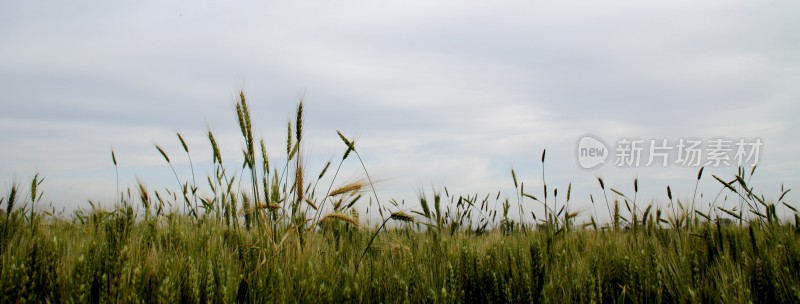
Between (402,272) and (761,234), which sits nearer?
(402,272)

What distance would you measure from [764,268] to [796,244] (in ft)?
1.84

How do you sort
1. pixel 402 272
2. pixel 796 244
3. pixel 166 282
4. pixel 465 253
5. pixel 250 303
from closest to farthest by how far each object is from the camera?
pixel 166 282, pixel 250 303, pixel 402 272, pixel 465 253, pixel 796 244

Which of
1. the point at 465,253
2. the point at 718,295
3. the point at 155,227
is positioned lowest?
the point at 718,295

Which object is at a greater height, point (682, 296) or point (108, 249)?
point (108, 249)

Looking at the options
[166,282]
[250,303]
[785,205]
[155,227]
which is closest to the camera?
[166,282]

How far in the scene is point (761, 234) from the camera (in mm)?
3398

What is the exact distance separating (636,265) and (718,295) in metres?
0.36

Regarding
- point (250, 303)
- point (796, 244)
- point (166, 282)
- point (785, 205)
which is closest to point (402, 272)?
point (250, 303)

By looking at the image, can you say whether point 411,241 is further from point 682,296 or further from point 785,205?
point 785,205

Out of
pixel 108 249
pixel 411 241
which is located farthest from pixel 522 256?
pixel 108 249

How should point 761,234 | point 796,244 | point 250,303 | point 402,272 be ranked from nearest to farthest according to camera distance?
point 250,303, point 402,272, point 796,244, point 761,234

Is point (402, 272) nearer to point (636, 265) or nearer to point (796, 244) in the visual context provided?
point (636, 265)

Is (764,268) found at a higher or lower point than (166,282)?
lower

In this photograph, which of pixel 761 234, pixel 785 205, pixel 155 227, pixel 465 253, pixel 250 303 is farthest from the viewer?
pixel 785 205
